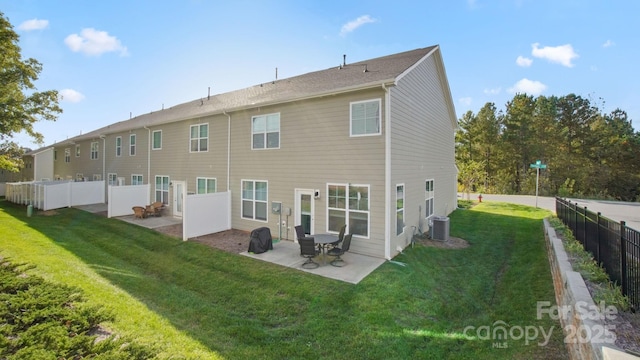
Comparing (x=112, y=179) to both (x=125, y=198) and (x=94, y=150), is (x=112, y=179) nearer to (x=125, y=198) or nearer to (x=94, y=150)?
(x=94, y=150)

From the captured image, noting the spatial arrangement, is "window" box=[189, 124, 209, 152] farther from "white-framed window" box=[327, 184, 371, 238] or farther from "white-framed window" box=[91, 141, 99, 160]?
"white-framed window" box=[91, 141, 99, 160]

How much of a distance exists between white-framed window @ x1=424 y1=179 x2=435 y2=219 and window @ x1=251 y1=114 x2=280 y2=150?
6.92m

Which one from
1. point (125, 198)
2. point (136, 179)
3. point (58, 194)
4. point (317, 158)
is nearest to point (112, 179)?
point (58, 194)

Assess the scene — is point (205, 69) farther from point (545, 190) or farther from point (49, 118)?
point (545, 190)

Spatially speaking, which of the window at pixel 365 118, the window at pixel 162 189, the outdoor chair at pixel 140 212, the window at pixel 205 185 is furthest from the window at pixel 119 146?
the window at pixel 365 118

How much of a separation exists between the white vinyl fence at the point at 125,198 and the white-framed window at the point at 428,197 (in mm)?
15779

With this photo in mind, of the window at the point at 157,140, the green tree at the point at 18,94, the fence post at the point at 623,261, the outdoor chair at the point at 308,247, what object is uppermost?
the green tree at the point at 18,94

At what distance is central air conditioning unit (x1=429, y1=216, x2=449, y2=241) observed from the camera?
35.6ft

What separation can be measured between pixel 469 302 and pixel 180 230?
37.1 feet

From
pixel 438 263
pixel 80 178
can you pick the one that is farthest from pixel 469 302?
pixel 80 178

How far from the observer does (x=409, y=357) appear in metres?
4.27

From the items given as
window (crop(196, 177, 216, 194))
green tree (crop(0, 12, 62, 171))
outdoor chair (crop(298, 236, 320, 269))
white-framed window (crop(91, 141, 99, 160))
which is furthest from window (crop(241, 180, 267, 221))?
white-framed window (crop(91, 141, 99, 160))

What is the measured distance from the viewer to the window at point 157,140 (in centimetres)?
1645

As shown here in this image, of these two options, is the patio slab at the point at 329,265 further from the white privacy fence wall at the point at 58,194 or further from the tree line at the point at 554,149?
the tree line at the point at 554,149
